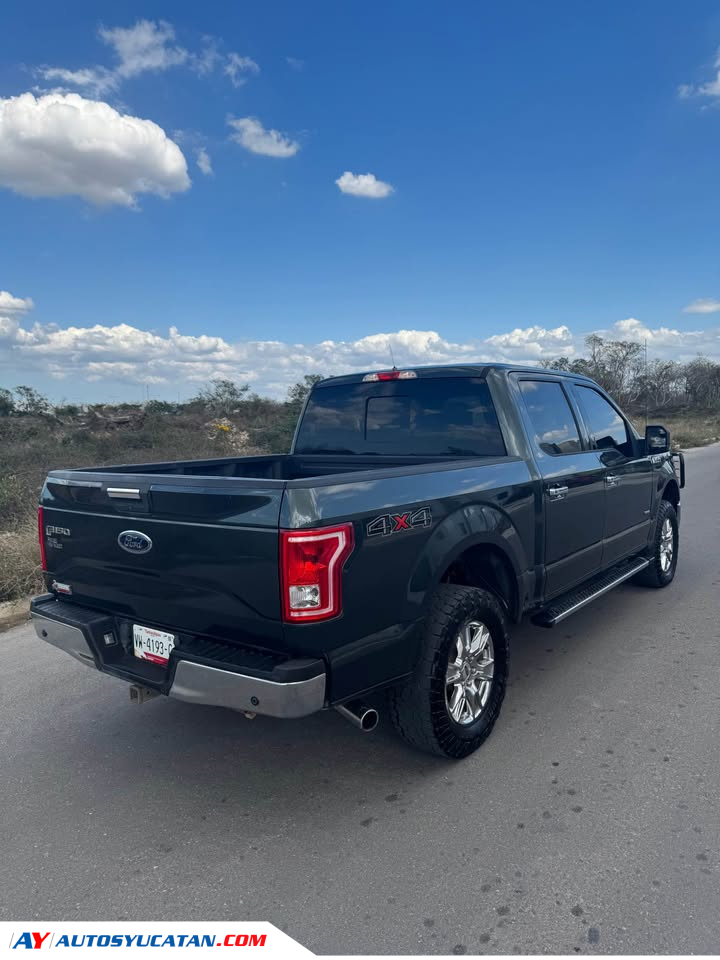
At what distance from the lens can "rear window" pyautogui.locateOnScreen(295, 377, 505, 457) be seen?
404 cm

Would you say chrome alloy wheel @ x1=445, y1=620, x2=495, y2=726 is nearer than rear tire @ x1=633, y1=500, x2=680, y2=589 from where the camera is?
Yes

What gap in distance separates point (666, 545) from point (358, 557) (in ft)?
14.9

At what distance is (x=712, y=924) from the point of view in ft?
7.25

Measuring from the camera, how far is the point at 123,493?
3.06 meters

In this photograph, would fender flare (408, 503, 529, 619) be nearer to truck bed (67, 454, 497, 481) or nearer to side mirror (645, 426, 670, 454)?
truck bed (67, 454, 497, 481)

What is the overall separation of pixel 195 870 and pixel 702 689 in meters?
3.05

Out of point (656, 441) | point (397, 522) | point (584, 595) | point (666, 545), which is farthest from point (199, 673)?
point (666, 545)

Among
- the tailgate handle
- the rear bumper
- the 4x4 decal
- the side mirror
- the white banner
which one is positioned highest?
the side mirror

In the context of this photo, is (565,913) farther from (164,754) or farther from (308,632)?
(164,754)

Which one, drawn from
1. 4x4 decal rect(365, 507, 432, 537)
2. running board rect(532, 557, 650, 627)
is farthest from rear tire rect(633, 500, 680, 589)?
4x4 decal rect(365, 507, 432, 537)

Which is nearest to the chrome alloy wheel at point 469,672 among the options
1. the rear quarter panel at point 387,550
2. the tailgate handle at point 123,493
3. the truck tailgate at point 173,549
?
the rear quarter panel at point 387,550

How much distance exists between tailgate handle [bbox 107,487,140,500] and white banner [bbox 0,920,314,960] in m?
1.63

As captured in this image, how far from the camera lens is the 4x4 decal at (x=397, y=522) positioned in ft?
9.07

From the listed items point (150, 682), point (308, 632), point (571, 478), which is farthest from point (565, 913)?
point (571, 478)
